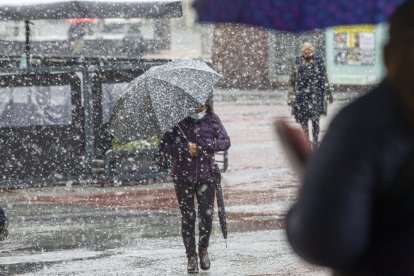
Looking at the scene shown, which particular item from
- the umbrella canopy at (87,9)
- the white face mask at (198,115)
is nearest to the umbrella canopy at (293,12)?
the white face mask at (198,115)

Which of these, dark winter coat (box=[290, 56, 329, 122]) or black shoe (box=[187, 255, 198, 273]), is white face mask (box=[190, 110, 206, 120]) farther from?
dark winter coat (box=[290, 56, 329, 122])

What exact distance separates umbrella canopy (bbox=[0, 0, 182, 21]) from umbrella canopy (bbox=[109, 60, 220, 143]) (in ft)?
18.1

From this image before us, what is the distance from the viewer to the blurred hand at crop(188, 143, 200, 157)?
938cm

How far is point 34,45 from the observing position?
4469cm

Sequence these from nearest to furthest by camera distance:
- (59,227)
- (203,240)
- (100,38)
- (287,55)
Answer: (203,240) → (59,227) → (287,55) → (100,38)

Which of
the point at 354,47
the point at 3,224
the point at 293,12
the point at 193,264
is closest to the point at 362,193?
the point at 293,12

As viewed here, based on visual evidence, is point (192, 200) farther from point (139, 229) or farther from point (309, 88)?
point (309, 88)

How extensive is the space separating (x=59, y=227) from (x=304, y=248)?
10.6 m

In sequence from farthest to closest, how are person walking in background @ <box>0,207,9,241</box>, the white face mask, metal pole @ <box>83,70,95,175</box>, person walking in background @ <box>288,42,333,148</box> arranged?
person walking in background @ <box>288,42,333,148</box>, metal pole @ <box>83,70,95,175</box>, the white face mask, person walking in background @ <box>0,207,9,241</box>

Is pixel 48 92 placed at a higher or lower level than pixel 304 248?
lower

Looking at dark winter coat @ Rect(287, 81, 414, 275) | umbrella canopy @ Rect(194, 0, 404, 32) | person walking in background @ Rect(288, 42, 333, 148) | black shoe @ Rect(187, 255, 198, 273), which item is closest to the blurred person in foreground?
dark winter coat @ Rect(287, 81, 414, 275)

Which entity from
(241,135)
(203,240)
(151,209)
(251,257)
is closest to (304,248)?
(203,240)

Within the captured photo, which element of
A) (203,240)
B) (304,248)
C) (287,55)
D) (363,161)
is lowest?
(287,55)

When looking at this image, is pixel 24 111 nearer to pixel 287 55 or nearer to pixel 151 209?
pixel 151 209
